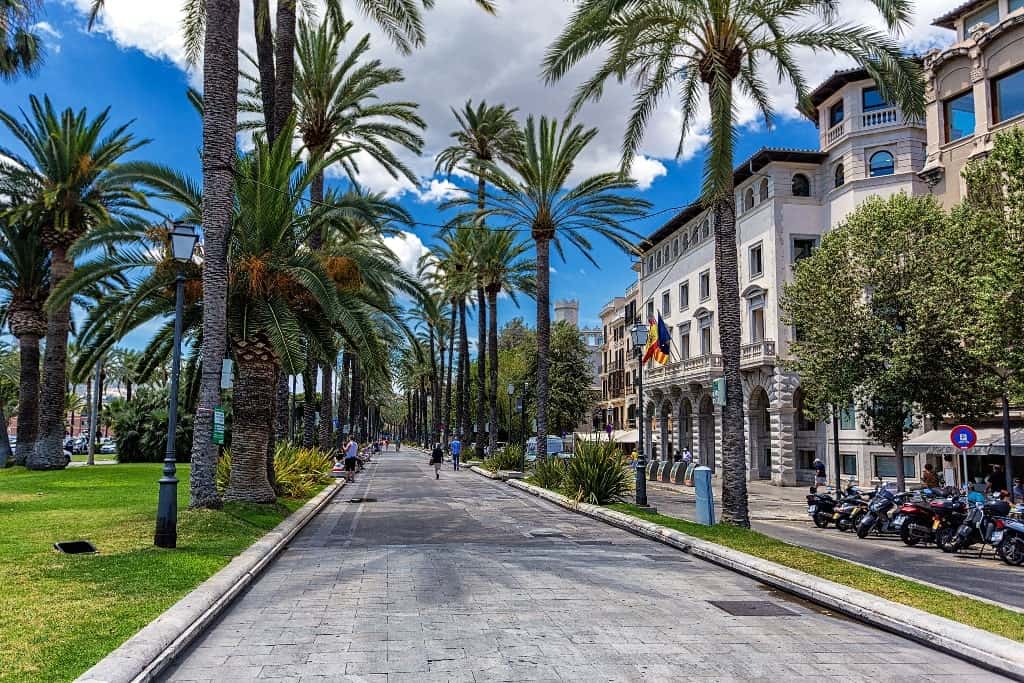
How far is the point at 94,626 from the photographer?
23.0ft

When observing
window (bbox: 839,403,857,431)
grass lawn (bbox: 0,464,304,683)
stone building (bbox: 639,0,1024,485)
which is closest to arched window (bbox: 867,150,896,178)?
stone building (bbox: 639,0,1024,485)

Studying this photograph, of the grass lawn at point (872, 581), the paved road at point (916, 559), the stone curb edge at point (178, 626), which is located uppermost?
the stone curb edge at point (178, 626)

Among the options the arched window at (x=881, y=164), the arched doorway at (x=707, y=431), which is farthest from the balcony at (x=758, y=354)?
the arched window at (x=881, y=164)

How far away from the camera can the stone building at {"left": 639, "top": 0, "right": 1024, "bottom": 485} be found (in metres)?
28.3

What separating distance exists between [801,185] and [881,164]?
178 inches

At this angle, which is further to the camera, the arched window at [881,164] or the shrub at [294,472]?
the arched window at [881,164]

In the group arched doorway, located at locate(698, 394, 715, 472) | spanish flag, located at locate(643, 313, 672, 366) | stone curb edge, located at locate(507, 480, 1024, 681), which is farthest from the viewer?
arched doorway, located at locate(698, 394, 715, 472)

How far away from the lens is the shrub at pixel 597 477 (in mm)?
21062

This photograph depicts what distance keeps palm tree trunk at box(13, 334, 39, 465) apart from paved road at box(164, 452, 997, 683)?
27364 millimetres

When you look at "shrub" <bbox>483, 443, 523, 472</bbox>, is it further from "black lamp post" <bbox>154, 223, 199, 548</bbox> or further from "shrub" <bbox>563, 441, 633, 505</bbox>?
"black lamp post" <bbox>154, 223, 199, 548</bbox>

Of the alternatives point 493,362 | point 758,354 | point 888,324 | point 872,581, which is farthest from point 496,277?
point 872,581

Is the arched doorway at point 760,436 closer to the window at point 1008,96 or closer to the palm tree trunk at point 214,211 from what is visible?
the window at point 1008,96

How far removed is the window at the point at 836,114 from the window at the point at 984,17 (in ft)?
27.7

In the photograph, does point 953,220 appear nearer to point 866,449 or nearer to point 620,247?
point 620,247
